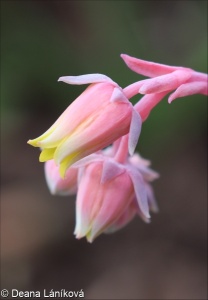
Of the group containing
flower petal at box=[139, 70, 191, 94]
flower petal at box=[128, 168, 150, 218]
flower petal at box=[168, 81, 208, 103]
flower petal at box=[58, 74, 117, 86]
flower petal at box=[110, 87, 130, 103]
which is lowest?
flower petal at box=[128, 168, 150, 218]

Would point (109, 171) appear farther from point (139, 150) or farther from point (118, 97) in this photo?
point (139, 150)

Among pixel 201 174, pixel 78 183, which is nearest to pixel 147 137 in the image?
pixel 201 174

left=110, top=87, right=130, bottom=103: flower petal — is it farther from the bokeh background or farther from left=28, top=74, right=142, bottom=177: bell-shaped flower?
the bokeh background
